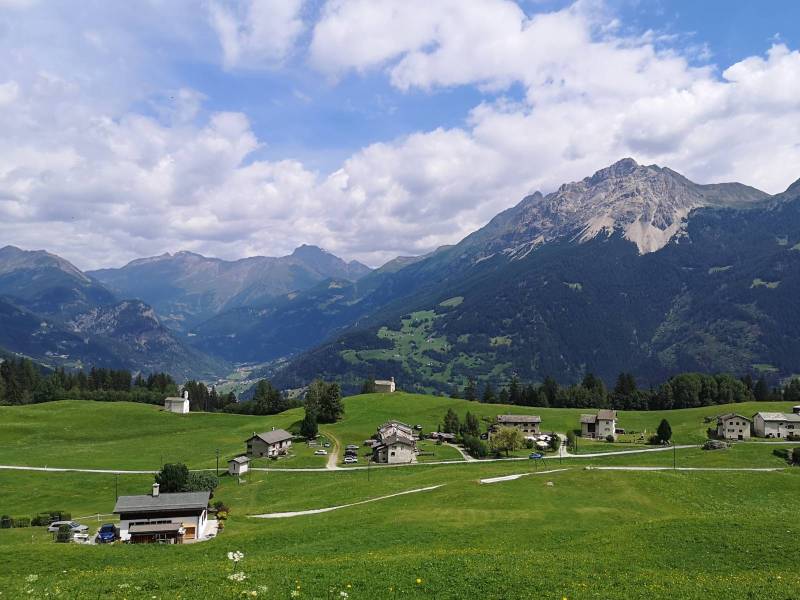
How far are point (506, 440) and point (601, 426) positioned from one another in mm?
35329

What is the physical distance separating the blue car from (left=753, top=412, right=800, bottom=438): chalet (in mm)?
132435

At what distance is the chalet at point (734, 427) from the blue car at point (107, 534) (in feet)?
402

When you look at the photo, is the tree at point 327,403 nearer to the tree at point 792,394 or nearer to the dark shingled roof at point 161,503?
the dark shingled roof at point 161,503

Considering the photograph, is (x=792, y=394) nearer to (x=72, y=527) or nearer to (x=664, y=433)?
(x=664, y=433)

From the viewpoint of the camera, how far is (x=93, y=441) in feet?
415

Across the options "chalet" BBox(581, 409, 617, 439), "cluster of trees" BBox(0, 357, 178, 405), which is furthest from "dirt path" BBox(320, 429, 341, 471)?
"cluster of trees" BBox(0, 357, 178, 405)

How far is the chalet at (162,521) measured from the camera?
58594mm

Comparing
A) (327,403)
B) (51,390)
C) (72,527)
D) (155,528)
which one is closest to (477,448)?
(327,403)

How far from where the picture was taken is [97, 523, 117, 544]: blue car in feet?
191

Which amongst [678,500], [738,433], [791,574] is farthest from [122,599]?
[738,433]

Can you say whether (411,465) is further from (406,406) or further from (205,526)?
(406,406)

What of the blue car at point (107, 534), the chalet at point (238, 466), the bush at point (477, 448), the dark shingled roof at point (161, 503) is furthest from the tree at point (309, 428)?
the blue car at point (107, 534)

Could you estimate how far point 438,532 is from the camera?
4662 cm

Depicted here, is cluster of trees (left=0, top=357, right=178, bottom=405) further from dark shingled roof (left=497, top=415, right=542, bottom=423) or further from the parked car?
the parked car
